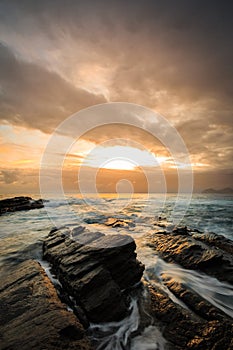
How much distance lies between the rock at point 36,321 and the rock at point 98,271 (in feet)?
2.77

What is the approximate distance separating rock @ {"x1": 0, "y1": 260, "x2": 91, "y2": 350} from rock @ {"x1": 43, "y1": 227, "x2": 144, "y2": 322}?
2.77 ft

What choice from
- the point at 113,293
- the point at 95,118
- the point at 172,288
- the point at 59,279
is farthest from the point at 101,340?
the point at 95,118

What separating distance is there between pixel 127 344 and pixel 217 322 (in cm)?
233

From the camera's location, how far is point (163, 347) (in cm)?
404

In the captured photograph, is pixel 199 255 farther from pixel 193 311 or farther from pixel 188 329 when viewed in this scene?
pixel 188 329

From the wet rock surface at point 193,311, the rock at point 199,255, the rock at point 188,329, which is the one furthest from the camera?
the rock at point 199,255

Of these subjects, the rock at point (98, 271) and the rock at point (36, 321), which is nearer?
the rock at point (36, 321)

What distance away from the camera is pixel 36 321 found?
366 centimetres

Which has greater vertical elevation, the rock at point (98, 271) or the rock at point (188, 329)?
the rock at point (98, 271)

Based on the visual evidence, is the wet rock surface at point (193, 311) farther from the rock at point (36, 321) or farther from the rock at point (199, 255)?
the rock at point (36, 321)

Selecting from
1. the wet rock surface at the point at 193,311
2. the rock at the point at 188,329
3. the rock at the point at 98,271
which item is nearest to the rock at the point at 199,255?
the wet rock surface at the point at 193,311

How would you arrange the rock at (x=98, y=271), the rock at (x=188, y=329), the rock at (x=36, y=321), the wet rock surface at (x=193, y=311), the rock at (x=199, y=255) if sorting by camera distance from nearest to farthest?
the rock at (x=36, y=321)
the rock at (x=188, y=329)
the wet rock surface at (x=193, y=311)
the rock at (x=98, y=271)
the rock at (x=199, y=255)

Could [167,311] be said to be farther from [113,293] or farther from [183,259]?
[183,259]

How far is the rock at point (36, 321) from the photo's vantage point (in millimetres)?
3188
